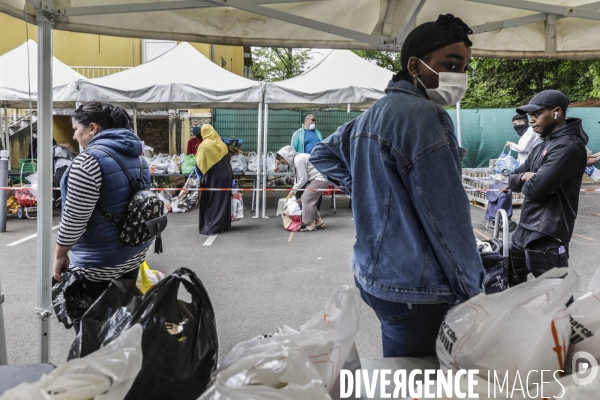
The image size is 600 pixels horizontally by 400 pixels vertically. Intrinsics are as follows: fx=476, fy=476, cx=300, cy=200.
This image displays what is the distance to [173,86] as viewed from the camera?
30.0ft

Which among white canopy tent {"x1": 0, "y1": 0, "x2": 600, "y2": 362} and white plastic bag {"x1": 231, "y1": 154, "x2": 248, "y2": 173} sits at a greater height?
white canopy tent {"x1": 0, "y1": 0, "x2": 600, "y2": 362}

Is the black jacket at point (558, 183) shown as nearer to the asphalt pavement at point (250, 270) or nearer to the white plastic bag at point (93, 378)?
the asphalt pavement at point (250, 270)

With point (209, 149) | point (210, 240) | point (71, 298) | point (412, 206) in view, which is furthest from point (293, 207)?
point (412, 206)

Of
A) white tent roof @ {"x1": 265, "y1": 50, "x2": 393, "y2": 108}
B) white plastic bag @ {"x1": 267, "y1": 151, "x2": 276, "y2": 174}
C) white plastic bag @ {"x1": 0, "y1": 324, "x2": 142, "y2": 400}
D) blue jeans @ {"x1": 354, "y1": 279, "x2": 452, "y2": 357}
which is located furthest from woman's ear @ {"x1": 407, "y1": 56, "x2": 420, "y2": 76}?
white plastic bag @ {"x1": 267, "y1": 151, "x2": 276, "y2": 174}

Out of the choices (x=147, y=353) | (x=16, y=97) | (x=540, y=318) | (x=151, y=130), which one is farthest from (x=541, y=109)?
(x=151, y=130)

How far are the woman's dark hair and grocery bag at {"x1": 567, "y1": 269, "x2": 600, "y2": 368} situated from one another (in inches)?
102

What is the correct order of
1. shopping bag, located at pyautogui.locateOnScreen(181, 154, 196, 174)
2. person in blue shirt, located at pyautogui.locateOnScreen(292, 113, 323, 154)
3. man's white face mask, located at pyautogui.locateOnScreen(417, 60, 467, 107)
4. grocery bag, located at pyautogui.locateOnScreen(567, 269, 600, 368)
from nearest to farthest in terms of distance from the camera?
grocery bag, located at pyautogui.locateOnScreen(567, 269, 600, 368)
man's white face mask, located at pyautogui.locateOnScreen(417, 60, 467, 107)
person in blue shirt, located at pyautogui.locateOnScreen(292, 113, 323, 154)
shopping bag, located at pyautogui.locateOnScreen(181, 154, 196, 174)

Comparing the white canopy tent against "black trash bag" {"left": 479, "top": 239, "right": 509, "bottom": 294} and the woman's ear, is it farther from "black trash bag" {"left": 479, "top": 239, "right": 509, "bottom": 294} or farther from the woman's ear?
"black trash bag" {"left": 479, "top": 239, "right": 509, "bottom": 294}

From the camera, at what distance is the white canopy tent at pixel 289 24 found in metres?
2.53

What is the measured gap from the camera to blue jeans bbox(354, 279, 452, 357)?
1.60 m

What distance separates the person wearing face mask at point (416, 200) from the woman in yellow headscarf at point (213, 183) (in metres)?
6.59

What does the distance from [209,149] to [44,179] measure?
5454 mm

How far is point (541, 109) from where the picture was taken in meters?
3.04

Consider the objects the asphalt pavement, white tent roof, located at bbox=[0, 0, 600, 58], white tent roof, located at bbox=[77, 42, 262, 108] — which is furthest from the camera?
white tent roof, located at bbox=[77, 42, 262, 108]
